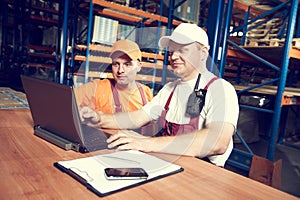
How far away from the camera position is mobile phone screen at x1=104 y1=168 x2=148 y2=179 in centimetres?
75

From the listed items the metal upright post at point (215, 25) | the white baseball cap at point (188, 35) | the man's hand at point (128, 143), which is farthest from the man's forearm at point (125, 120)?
the metal upright post at point (215, 25)

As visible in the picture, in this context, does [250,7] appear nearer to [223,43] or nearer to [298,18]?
[298,18]

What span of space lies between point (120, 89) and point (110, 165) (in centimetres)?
131

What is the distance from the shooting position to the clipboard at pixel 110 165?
27.8 inches

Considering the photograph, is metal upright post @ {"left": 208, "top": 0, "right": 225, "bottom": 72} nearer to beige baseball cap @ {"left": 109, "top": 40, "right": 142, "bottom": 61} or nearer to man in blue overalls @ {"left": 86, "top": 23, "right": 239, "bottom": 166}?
beige baseball cap @ {"left": 109, "top": 40, "right": 142, "bottom": 61}

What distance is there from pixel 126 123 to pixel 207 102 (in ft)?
1.79

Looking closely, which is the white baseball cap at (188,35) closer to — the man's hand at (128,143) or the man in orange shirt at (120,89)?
the man in orange shirt at (120,89)

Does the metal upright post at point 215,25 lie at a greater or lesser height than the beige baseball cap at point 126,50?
greater

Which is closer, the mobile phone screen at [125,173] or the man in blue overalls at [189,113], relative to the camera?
the mobile phone screen at [125,173]

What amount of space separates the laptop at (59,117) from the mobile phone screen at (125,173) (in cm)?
25

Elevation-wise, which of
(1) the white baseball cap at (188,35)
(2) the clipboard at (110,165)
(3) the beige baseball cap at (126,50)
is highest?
(1) the white baseball cap at (188,35)

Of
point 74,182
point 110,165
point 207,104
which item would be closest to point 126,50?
point 207,104

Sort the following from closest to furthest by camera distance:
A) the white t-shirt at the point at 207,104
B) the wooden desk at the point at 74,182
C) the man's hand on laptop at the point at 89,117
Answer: the wooden desk at the point at 74,182 < the white t-shirt at the point at 207,104 < the man's hand on laptop at the point at 89,117

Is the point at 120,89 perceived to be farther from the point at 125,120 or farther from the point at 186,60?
the point at 186,60
